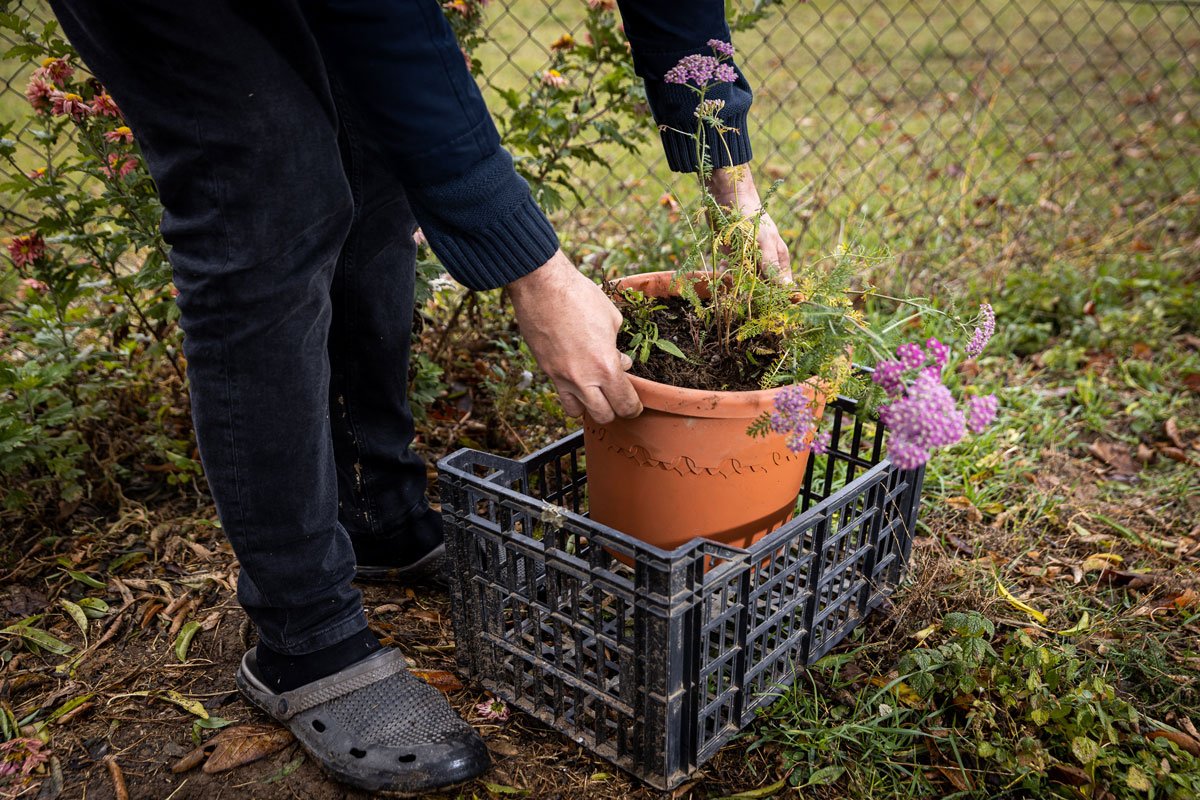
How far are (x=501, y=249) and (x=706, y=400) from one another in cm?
37

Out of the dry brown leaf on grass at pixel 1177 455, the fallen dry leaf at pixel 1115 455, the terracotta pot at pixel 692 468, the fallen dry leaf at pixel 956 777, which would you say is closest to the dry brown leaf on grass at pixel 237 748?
the terracotta pot at pixel 692 468

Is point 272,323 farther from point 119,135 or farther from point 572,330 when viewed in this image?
point 119,135

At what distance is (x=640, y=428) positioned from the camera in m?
1.32

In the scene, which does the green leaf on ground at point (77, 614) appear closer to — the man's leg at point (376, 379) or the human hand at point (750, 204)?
the man's leg at point (376, 379)

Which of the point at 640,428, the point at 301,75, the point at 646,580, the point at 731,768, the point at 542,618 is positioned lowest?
the point at 731,768

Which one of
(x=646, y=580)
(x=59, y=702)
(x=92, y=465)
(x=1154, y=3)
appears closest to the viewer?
(x=646, y=580)

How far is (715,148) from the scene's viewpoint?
4.80 ft

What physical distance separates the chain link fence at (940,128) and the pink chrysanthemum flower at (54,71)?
0.64 meters

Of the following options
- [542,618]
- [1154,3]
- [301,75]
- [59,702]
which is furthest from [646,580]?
[1154,3]

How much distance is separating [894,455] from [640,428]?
419 mm

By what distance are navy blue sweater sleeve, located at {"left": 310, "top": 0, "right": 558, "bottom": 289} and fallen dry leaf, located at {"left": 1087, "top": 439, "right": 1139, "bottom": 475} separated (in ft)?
5.78

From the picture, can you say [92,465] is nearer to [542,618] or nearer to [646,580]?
[542,618]

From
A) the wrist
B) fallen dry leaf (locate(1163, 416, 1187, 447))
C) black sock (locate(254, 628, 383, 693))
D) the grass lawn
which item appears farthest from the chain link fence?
black sock (locate(254, 628, 383, 693))

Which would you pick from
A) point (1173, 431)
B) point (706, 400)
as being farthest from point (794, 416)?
point (1173, 431)
